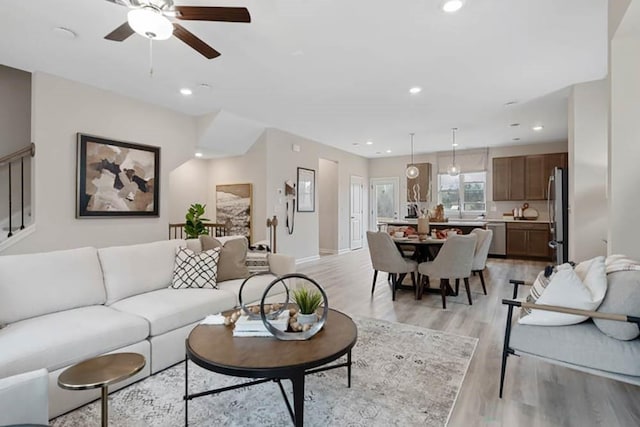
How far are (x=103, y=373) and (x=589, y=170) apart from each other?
16.8ft

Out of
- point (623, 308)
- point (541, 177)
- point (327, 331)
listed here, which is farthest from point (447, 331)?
point (541, 177)

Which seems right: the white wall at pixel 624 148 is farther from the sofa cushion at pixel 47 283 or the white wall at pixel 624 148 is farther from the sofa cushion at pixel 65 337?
the sofa cushion at pixel 47 283

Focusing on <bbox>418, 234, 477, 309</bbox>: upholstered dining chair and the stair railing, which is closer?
the stair railing

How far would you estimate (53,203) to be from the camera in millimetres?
3861

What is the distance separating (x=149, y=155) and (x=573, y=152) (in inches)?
227

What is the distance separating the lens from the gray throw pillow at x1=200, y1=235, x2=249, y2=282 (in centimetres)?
325

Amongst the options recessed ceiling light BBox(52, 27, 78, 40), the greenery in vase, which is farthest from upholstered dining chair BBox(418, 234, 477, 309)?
recessed ceiling light BBox(52, 27, 78, 40)

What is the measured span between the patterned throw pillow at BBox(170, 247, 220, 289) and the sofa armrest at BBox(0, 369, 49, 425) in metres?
1.61

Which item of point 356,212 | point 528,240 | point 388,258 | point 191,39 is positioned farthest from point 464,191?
point 191,39

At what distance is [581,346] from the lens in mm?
1830

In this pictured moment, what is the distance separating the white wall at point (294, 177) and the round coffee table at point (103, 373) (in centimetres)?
452

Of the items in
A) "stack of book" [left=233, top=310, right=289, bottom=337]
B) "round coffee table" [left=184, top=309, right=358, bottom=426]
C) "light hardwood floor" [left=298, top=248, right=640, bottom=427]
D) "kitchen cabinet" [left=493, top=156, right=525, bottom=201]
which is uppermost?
"kitchen cabinet" [left=493, top=156, right=525, bottom=201]

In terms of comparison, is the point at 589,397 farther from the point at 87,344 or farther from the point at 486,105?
the point at 486,105

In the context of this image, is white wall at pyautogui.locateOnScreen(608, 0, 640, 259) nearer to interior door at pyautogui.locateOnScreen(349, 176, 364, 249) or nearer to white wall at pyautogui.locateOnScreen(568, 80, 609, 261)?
white wall at pyautogui.locateOnScreen(568, 80, 609, 261)
